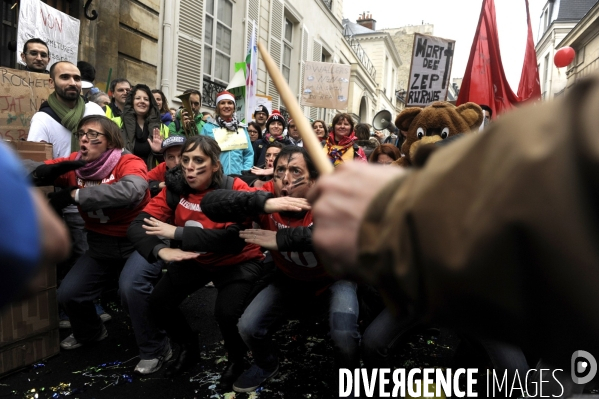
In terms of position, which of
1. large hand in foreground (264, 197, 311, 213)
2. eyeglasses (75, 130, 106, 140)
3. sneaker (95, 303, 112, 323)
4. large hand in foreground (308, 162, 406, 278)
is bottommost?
sneaker (95, 303, 112, 323)

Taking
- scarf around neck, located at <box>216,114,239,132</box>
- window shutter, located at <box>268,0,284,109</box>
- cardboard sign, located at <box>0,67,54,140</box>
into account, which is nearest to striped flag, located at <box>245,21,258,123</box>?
scarf around neck, located at <box>216,114,239,132</box>

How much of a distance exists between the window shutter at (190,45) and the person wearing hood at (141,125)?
15.5ft

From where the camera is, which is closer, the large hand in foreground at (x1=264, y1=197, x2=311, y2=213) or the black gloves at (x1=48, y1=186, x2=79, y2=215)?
the large hand in foreground at (x1=264, y1=197, x2=311, y2=213)

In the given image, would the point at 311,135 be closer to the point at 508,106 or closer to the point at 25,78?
the point at 25,78

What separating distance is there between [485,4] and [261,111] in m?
4.00

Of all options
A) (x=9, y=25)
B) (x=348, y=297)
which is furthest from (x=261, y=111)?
(x=348, y=297)

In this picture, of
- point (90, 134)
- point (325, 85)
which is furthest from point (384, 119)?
point (90, 134)

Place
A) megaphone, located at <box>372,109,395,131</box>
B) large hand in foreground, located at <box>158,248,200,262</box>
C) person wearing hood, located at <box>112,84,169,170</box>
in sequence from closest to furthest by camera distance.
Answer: large hand in foreground, located at <box>158,248,200,262</box>
person wearing hood, located at <box>112,84,169,170</box>
megaphone, located at <box>372,109,395,131</box>

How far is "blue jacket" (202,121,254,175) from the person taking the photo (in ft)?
17.5

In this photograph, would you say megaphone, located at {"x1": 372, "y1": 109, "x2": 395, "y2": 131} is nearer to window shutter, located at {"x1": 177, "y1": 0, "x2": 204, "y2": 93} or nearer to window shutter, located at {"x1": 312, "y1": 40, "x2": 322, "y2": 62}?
window shutter, located at {"x1": 177, "y1": 0, "x2": 204, "y2": 93}

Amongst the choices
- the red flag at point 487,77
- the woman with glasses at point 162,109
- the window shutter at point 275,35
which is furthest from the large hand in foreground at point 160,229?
the window shutter at point 275,35

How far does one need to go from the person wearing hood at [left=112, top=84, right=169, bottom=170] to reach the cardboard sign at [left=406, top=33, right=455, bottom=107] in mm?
3977

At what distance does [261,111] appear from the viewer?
26.9 ft

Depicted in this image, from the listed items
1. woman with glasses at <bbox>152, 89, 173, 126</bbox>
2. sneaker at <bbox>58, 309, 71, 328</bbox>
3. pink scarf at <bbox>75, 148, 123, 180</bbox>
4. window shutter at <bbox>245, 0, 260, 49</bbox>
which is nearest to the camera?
pink scarf at <bbox>75, 148, 123, 180</bbox>
